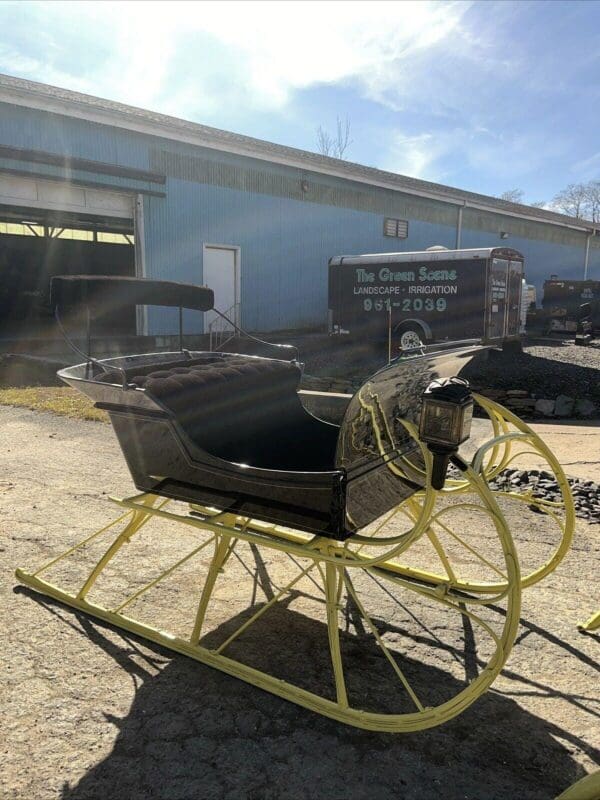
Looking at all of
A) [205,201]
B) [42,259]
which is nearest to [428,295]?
[205,201]

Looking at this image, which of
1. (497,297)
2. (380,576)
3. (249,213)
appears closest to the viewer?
(380,576)

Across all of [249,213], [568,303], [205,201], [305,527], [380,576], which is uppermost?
[205,201]

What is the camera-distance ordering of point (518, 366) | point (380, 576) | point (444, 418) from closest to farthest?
point (444, 418) → point (380, 576) → point (518, 366)

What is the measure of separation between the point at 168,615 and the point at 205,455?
103cm

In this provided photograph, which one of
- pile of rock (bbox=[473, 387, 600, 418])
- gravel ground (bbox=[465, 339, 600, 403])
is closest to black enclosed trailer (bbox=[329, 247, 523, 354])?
gravel ground (bbox=[465, 339, 600, 403])

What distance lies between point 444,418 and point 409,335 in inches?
443

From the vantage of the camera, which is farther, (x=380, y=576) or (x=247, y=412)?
(x=247, y=412)

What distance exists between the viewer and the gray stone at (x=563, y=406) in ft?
28.7

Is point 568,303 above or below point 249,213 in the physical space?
below

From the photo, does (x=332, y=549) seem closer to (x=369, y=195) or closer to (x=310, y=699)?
(x=310, y=699)

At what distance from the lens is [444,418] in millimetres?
1887

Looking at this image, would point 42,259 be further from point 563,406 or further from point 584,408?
point 584,408

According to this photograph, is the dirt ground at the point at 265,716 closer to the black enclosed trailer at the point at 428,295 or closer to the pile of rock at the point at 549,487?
the pile of rock at the point at 549,487

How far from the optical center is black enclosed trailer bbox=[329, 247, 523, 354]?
41.2 feet
